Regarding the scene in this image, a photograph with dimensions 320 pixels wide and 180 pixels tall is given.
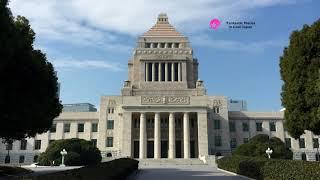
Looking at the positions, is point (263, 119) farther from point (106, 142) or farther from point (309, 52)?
point (309, 52)

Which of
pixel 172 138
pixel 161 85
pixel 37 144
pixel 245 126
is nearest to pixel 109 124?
pixel 161 85

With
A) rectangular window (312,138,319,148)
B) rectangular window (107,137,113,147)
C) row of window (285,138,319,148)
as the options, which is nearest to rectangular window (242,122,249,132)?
row of window (285,138,319,148)

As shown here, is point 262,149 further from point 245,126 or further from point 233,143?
point 245,126

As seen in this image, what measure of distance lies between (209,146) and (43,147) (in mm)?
33065

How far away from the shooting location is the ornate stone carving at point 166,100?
67312 mm

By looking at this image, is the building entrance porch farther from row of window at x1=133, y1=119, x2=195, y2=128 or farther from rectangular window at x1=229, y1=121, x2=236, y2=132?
rectangular window at x1=229, y1=121, x2=236, y2=132

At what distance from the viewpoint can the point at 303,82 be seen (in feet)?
84.4

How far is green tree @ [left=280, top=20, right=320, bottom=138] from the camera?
82.2ft

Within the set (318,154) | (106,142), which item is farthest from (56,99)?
(318,154)

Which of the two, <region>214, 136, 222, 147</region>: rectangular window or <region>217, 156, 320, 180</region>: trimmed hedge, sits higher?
<region>214, 136, 222, 147</region>: rectangular window

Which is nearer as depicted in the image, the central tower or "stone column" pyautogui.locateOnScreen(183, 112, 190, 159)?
"stone column" pyautogui.locateOnScreen(183, 112, 190, 159)

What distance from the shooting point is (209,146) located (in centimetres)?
7250

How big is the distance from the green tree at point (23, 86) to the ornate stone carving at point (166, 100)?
125ft

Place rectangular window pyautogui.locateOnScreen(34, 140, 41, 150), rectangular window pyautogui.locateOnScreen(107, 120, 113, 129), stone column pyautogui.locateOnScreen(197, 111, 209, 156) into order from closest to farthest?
stone column pyautogui.locateOnScreen(197, 111, 209, 156) < rectangular window pyautogui.locateOnScreen(107, 120, 113, 129) < rectangular window pyautogui.locateOnScreen(34, 140, 41, 150)
